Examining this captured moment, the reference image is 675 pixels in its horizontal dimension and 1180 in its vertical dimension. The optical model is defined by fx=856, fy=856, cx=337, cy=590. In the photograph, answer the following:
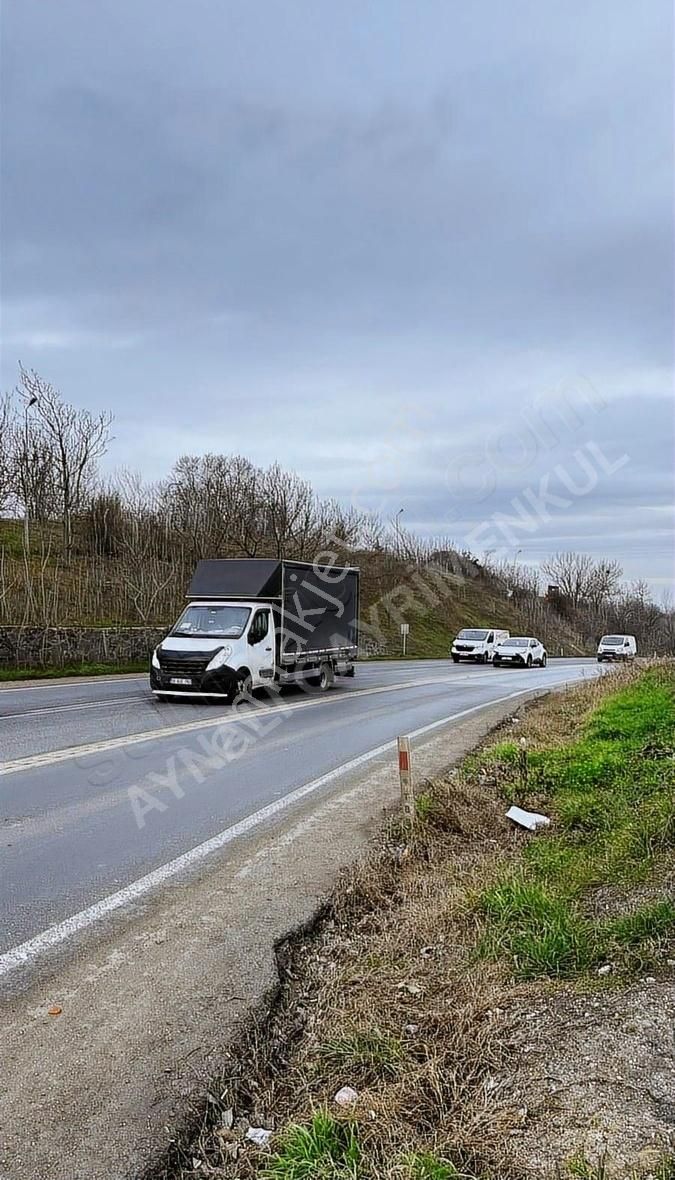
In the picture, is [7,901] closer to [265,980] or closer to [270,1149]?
[265,980]

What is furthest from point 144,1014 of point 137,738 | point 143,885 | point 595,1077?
point 137,738

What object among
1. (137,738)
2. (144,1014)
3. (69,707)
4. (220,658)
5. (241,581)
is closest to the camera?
(144,1014)

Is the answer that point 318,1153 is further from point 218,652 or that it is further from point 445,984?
point 218,652

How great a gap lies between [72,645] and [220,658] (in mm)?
10735

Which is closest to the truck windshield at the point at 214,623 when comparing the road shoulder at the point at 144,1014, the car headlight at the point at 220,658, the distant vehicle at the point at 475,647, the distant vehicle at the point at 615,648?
the car headlight at the point at 220,658

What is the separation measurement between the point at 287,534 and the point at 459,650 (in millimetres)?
10621

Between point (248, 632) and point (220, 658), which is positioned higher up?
point (248, 632)

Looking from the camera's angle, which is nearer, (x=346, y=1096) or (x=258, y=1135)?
(x=258, y=1135)

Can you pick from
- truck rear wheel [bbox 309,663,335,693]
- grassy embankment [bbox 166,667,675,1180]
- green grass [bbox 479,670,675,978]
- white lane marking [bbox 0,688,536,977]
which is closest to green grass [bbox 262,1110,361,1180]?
grassy embankment [bbox 166,667,675,1180]

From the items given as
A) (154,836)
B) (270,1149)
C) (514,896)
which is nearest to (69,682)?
(154,836)

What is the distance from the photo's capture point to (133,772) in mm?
10008

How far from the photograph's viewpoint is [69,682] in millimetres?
23031

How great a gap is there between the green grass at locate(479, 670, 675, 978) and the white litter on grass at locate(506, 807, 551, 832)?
0.13 meters

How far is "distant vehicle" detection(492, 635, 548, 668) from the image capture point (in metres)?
40.3
